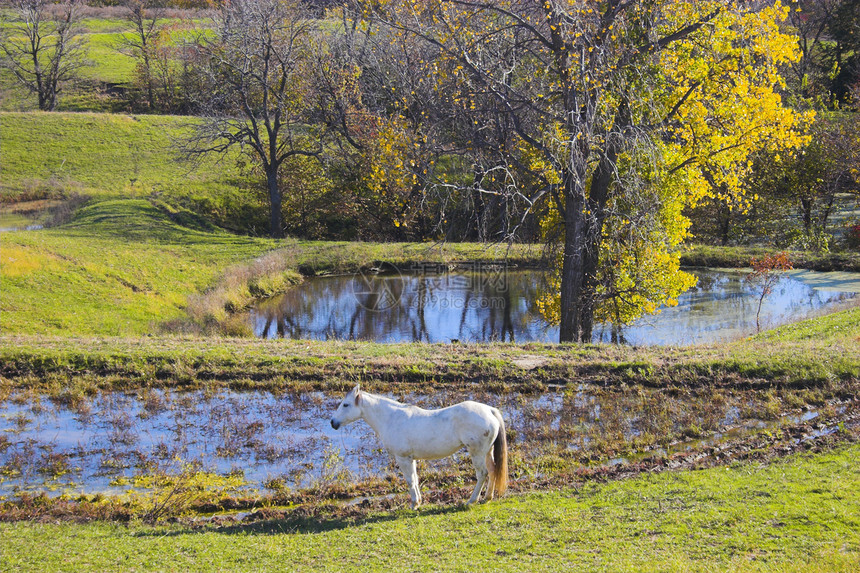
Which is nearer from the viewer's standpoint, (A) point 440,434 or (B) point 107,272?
(A) point 440,434

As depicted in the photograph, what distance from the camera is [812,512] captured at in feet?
28.5

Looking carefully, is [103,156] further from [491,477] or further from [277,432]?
[491,477]

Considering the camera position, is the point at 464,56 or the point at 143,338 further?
the point at 143,338

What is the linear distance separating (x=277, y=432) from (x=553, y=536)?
23.4 feet

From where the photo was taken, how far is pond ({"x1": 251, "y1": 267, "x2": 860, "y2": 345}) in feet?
77.6

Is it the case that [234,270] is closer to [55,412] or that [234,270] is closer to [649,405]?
[55,412]

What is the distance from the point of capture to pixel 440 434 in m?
10.0

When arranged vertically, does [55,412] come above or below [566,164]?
below

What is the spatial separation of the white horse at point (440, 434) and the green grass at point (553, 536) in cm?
50

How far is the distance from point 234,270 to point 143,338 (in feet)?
35.3

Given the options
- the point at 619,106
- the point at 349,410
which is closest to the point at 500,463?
the point at 349,410

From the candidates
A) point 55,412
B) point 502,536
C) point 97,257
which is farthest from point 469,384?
point 97,257

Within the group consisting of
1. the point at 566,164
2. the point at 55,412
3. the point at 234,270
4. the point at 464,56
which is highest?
the point at 464,56

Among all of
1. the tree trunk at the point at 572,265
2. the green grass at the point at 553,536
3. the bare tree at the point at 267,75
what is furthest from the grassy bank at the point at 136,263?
the green grass at the point at 553,536
